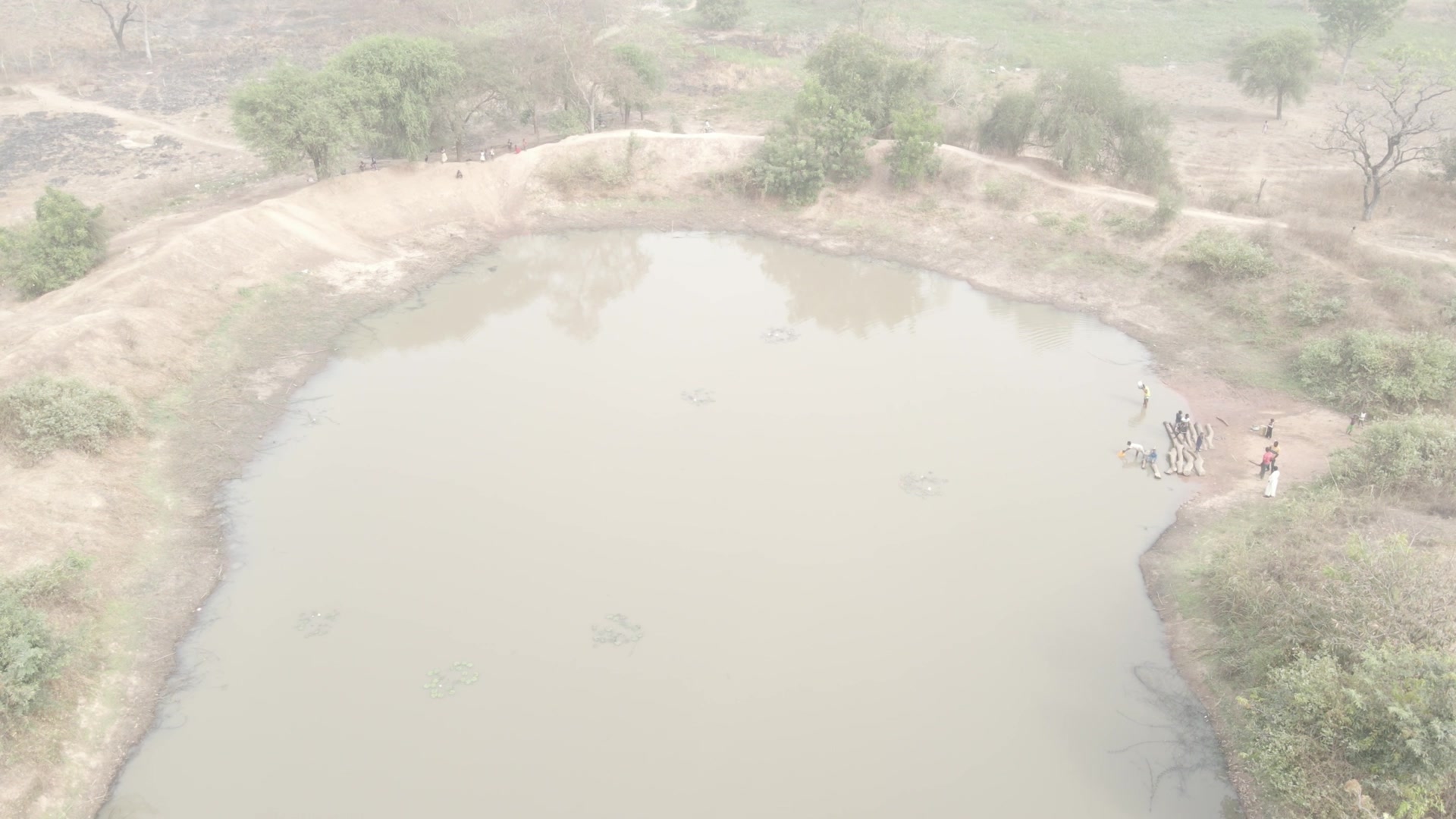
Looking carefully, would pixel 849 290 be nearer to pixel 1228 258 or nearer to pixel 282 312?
pixel 1228 258

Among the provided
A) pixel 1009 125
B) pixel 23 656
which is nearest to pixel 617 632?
pixel 23 656

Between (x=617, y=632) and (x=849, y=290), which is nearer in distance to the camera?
(x=617, y=632)

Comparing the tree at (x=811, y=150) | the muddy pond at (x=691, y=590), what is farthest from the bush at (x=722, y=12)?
the muddy pond at (x=691, y=590)

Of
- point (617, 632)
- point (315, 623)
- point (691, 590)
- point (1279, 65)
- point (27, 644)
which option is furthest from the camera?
point (1279, 65)

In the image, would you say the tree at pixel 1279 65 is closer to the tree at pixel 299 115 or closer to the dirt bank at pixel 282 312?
the dirt bank at pixel 282 312

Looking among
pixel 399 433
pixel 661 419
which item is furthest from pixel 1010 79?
pixel 399 433

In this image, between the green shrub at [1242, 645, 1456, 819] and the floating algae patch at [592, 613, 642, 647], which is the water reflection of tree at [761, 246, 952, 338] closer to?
the floating algae patch at [592, 613, 642, 647]
